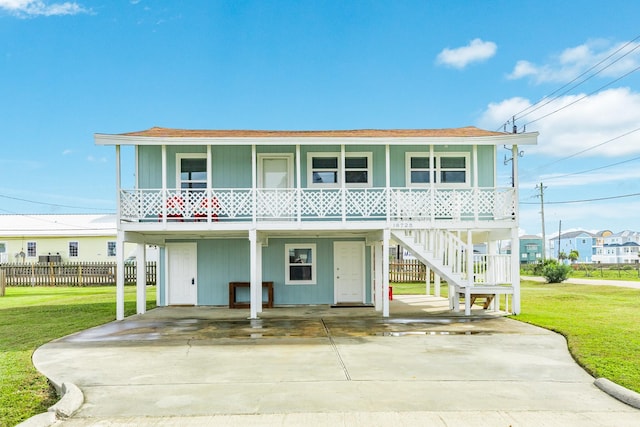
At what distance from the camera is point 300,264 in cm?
1755

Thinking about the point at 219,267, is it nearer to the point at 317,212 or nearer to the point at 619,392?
the point at 317,212

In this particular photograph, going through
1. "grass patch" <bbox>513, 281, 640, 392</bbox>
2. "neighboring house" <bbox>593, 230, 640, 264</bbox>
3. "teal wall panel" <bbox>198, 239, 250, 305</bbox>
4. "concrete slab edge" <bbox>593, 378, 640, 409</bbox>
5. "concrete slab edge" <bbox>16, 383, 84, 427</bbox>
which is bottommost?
"neighboring house" <bbox>593, 230, 640, 264</bbox>

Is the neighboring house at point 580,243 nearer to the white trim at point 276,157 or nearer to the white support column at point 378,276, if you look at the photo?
the white support column at point 378,276

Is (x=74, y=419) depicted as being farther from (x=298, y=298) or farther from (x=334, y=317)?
(x=298, y=298)

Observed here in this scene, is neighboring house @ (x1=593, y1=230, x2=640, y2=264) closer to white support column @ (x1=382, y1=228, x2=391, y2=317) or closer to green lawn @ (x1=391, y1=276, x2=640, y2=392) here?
green lawn @ (x1=391, y1=276, x2=640, y2=392)

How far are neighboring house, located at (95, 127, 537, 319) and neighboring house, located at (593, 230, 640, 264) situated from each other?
91286 mm

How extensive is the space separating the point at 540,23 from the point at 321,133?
1623 cm

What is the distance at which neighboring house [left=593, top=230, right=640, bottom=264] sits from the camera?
96.2m

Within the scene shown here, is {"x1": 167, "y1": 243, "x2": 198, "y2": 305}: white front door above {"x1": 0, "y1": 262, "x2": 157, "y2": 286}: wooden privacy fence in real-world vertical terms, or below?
above

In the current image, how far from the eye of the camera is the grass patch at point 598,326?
7.96m

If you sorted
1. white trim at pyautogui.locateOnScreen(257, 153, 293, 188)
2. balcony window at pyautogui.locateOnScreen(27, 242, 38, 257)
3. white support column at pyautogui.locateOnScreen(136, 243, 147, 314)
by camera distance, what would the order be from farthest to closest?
balcony window at pyautogui.locateOnScreen(27, 242, 38, 257) → white trim at pyautogui.locateOnScreen(257, 153, 293, 188) → white support column at pyautogui.locateOnScreen(136, 243, 147, 314)

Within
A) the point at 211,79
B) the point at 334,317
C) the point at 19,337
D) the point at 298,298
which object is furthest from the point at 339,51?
the point at 19,337

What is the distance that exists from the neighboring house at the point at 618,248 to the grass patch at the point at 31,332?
318ft

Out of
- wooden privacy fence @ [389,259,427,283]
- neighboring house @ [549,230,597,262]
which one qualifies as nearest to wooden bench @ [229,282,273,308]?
wooden privacy fence @ [389,259,427,283]
